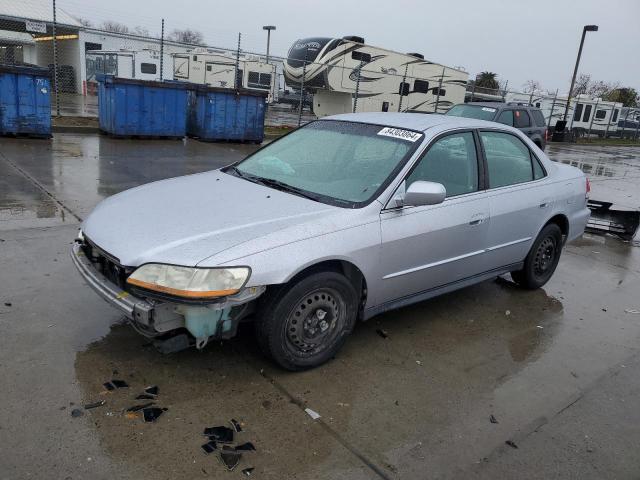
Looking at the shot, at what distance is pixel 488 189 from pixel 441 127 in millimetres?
659

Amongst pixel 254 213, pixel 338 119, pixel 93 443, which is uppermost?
pixel 338 119

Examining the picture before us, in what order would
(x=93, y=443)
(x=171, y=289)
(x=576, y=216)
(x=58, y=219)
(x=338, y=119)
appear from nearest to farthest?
(x=93, y=443) → (x=171, y=289) → (x=338, y=119) → (x=576, y=216) → (x=58, y=219)

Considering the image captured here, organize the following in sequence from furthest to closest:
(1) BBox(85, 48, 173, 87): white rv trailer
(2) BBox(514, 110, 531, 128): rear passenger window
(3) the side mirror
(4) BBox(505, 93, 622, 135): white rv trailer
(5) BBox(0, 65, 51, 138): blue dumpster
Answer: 1. (4) BBox(505, 93, 622, 135): white rv trailer
2. (1) BBox(85, 48, 173, 87): white rv trailer
3. (2) BBox(514, 110, 531, 128): rear passenger window
4. (5) BBox(0, 65, 51, 138): blue dumpster
5. (3) the side mirror

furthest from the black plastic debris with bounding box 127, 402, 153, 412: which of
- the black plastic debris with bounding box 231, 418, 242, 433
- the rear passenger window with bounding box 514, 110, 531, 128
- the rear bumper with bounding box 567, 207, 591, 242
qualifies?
the rear passenger window with bounding box 514, 110, 531, 128

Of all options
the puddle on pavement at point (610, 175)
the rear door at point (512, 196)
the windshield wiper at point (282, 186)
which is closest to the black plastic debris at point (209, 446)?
the windshield wiper at point (282, 186)

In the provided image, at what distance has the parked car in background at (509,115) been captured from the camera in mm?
13078

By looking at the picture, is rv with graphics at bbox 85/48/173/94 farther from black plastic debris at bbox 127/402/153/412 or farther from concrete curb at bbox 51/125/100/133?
black plastic debris at bbox 127/402/153/412

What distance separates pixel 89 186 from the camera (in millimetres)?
7750

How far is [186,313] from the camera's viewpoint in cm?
286

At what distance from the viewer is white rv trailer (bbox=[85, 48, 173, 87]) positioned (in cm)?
2925

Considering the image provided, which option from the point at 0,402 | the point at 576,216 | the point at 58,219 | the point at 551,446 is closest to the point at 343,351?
the point at 551,446

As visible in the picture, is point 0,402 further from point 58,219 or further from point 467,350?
point 58,219

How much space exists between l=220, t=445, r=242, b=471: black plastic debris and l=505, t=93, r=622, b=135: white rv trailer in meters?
32.5

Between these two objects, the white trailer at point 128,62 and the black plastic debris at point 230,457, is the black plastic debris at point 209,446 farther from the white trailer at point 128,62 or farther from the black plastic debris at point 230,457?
the white trailer at point 128,62
